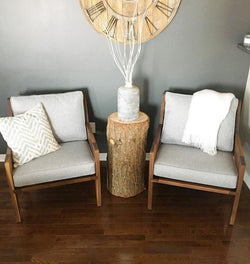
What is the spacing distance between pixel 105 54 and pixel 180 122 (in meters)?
0.87

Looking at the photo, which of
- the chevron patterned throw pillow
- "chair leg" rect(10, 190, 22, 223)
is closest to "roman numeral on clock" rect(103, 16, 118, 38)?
the chevron patterned throw pillow

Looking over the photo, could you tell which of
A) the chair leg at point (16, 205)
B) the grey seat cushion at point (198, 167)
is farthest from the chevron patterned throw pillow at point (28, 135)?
the grey seat cushion at point (198, 167)

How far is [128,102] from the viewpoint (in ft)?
6.64

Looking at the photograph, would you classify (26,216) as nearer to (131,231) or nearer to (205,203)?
(131,231)

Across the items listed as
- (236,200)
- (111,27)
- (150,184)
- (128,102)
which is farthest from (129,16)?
(236,200)

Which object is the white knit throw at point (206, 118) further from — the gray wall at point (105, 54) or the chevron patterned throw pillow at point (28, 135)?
the chevron patterned throw pillow at point (28, 135)

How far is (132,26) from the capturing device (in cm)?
218

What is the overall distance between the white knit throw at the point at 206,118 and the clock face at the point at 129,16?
680 millimetres

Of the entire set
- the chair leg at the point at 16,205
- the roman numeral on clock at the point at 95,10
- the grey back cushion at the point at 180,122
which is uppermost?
the roman numeral on clock at the point at 95,10

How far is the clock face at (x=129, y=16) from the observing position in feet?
6.97

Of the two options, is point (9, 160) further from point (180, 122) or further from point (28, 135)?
point (180, 122)

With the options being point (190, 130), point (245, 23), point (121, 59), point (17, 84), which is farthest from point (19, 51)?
point (245, 23)

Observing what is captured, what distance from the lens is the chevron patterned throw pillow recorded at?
1.98 metres

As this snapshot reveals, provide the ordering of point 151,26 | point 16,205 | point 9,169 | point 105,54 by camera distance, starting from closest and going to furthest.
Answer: point 9,169 < point 16,205 < point 151,26 < point 105,54
